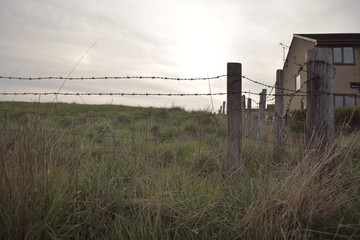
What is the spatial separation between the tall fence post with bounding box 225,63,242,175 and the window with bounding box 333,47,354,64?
69.0 feet

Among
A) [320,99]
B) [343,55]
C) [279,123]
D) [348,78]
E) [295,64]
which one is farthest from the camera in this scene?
[295,64]

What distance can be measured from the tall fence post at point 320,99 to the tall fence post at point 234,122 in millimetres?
905

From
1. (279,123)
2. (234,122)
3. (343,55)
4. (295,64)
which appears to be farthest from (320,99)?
(295,64)

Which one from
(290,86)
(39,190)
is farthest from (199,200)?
(290,86)

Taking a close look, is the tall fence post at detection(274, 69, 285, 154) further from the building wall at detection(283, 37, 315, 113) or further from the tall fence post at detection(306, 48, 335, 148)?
the building wall at detection(283, 37, 315, 113)

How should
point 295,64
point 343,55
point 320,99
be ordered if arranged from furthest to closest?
1. point 295,64
2. point 343,55
3. point 320,99

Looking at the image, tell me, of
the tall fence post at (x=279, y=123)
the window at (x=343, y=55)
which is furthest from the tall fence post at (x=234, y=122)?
the window at (x=343, y=55)

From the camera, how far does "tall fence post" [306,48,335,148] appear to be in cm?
362

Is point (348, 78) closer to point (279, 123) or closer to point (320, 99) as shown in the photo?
point (279, 123)

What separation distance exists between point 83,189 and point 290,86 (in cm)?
2793

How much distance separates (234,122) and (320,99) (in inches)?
45.4

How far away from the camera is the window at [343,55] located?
2109 centimetres

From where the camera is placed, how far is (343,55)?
21219 mm

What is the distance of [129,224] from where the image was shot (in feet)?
7.73
